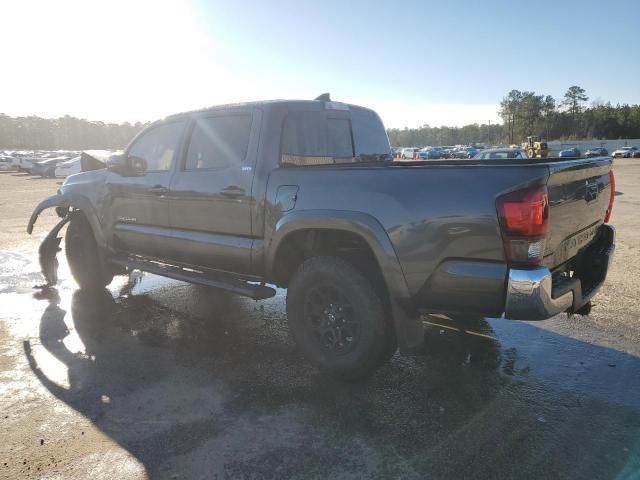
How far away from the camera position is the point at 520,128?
131 metres

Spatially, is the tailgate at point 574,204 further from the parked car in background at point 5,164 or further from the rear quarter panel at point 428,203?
the parked car in background at point 5,164

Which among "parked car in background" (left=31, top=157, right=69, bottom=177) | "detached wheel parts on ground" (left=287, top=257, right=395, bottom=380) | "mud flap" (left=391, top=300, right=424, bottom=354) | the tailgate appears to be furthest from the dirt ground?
"parked car in background" (left=31, top=157, right=69, bottom=177)

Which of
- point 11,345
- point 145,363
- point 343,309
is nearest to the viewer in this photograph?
point 343,309

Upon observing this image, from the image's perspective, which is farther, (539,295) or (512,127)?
(512,127)

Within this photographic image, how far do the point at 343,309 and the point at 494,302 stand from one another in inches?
43.0

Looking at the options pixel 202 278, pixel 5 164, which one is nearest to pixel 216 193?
pixel 202 278

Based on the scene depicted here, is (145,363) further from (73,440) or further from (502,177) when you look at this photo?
(502,177)

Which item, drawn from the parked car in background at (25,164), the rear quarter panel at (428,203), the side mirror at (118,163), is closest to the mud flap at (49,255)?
the side mirror at (118,163)

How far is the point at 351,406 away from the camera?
329 cm

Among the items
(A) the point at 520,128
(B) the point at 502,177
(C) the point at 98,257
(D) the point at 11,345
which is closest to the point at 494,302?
(B) the point at 502,177

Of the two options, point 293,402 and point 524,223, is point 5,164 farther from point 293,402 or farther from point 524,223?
point 524,223

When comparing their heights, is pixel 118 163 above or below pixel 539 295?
above

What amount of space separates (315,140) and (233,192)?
862mm

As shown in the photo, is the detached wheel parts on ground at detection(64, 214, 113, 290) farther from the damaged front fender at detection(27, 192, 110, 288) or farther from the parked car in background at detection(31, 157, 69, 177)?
the parked car in background at detection(31, 157, 69, 177)
